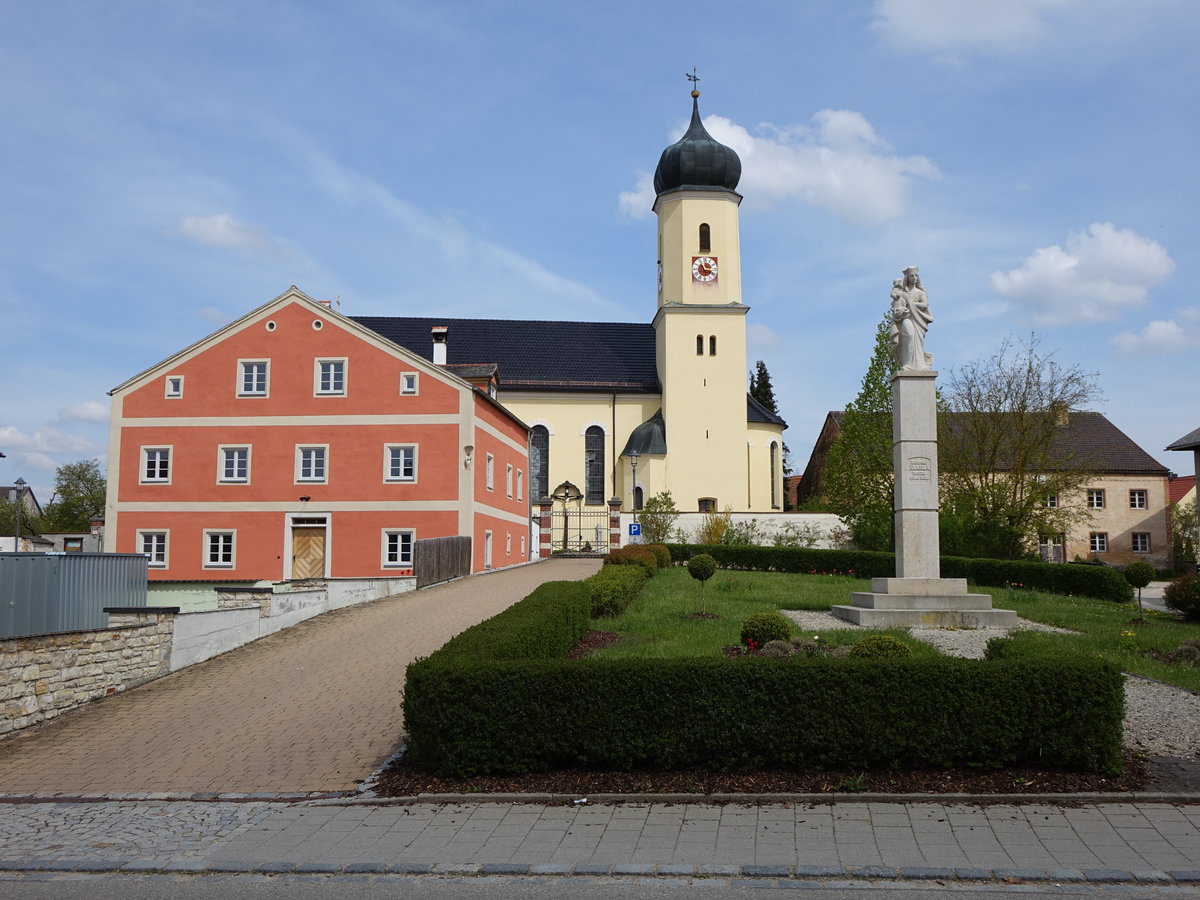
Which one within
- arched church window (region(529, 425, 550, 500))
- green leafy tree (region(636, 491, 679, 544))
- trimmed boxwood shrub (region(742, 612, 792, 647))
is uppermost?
arched church window (region(529, 425, 550, 500))

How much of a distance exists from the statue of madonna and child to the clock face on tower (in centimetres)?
3102

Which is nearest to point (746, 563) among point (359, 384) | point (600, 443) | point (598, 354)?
point (359, 384)

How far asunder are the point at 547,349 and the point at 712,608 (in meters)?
36.3

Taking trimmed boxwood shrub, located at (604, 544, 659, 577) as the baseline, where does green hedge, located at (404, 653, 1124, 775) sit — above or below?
below

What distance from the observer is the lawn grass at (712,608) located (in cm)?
1317

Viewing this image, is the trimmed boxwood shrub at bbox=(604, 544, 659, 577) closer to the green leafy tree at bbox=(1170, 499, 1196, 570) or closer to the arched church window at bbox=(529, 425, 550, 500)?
the arched church window at bbox=(529, 425, 550, 500)

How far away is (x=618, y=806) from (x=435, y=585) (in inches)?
730

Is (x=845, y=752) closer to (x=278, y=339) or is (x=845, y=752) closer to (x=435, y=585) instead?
(x=435, y=585)

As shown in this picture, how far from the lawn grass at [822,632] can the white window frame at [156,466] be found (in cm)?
1601

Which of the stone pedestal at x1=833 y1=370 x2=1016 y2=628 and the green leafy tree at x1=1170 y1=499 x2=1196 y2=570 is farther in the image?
the green leafy tree at x1=1170 y1=499 x2=1196 y2=570

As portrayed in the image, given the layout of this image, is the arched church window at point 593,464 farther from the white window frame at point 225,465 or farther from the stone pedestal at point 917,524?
the stone pedestal at point 917,524

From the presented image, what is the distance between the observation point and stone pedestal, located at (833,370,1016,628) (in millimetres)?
16609

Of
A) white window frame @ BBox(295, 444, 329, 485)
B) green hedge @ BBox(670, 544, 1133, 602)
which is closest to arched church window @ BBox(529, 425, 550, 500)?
green hedge @ BBox(670, 544, 1133, 602)

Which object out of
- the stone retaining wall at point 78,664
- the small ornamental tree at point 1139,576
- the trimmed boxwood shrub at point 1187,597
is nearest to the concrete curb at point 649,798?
the stone retaining wall at point 78,664
